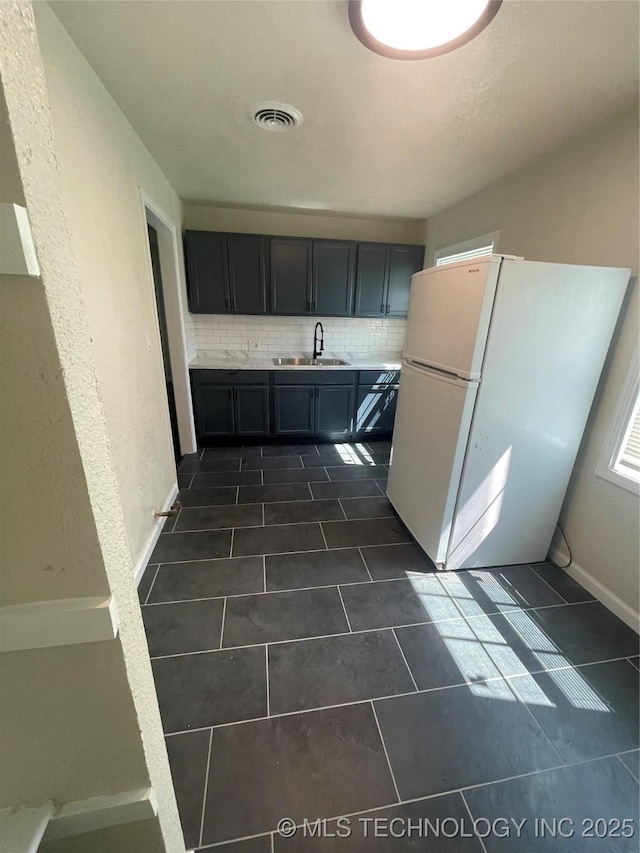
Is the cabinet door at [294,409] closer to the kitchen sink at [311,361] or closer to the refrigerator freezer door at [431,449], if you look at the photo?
the kitchen sink at [311,361]

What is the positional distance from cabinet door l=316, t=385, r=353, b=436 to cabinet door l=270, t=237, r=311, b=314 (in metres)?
0.94

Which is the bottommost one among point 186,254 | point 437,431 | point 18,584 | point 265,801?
point 265,801

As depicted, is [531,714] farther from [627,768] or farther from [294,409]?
Answer: [294,409]

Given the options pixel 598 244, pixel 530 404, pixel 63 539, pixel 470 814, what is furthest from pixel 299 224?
pixel 470 814

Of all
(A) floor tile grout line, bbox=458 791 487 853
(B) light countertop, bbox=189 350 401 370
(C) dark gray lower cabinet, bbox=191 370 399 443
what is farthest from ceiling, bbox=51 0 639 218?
(A) floor tile grout line, bbox=458 791 487 853

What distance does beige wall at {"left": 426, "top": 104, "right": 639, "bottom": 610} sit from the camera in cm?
164

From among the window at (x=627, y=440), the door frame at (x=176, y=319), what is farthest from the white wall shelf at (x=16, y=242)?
the door frame at (x=176, y=319)

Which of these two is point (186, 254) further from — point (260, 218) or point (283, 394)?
point (283, 394)

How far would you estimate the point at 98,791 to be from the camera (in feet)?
2.07

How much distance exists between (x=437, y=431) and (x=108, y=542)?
170cm

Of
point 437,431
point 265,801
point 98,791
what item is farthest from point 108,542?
point 437,431

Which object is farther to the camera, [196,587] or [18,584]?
[196,587]

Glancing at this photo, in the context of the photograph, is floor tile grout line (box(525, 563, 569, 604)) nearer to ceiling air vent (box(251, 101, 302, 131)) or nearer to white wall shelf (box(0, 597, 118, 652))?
white wall shelf (box(0, 597, 118, 652))

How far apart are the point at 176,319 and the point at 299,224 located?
1805mm
